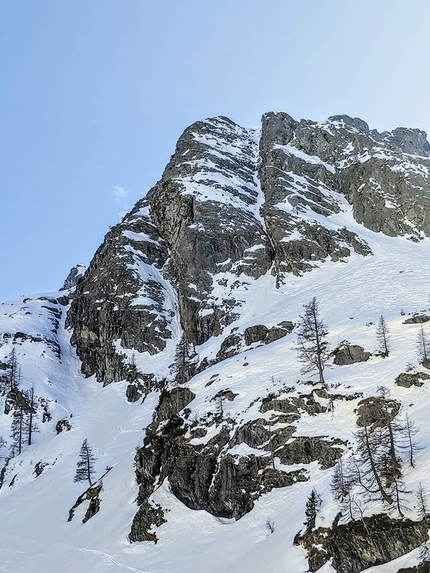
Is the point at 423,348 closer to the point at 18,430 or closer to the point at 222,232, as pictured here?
the point at 18,430

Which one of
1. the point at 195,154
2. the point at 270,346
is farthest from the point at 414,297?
the point at 195,154

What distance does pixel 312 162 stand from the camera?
429ft

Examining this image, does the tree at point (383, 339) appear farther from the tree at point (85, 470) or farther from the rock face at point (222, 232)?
the tree at point (85, 470)

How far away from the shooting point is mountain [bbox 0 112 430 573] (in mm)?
25688

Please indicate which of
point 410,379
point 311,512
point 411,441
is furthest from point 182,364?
point 311,512

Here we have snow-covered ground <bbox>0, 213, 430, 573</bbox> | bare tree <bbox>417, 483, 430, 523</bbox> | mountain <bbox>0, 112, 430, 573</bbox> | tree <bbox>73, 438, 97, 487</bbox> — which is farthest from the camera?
tree <bbox>73, 438, 97, 487</bbox>

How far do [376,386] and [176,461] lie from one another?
16778 millimetres

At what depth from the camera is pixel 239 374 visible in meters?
46.2

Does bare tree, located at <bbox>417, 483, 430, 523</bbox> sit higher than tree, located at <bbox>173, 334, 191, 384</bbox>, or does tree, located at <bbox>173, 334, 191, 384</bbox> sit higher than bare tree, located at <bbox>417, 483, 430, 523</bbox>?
tree, located at <bbox>173, 334, 191, 384</bbox>

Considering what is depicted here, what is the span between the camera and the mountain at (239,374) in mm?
25688

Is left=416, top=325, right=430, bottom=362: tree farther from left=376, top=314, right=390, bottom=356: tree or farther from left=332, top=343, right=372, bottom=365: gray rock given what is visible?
left=332, top=343, right=372, bottom=365: gray rock

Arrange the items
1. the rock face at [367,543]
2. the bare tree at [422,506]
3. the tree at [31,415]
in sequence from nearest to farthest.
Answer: the bare tree at [422,506]
the rock face at [367,543]
the tree at [31,415]

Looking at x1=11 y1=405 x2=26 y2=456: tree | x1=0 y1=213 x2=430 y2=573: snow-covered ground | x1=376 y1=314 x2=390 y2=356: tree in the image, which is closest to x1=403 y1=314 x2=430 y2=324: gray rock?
x1=0 y1=213 x2=430 y2=573: snow-covered ground

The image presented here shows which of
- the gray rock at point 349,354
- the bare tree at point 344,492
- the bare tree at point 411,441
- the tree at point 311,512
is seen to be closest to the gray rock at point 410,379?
the bare tree at point 411,441
